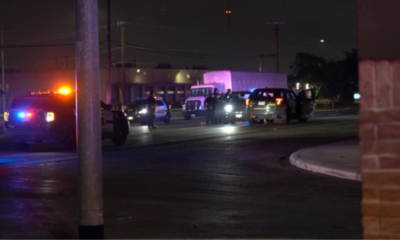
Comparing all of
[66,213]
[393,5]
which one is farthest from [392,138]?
[66,213]

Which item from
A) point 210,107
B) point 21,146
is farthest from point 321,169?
point 210,107

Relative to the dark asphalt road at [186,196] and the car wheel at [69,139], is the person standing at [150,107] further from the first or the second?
the dark asphalt road at [186,196]

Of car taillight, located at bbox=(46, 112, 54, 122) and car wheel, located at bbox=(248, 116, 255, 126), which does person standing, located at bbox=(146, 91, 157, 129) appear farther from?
car taillight, located at bbox=(46, 112, 54, 122)

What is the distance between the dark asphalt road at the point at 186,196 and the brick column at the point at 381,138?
524cm

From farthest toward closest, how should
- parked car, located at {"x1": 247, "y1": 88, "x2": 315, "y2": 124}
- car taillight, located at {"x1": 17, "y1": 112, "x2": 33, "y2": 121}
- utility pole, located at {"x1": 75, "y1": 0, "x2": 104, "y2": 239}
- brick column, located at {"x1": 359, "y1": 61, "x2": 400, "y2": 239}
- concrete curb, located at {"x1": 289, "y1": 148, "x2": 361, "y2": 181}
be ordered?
parked car, located at {"x1": 247, "y1": 88, "x2": 315, "y2": 124} → car taillight, located at {"x1": 17, "y1": 112, "x2": 33, "y2": 121} → concrete curb, located at {"x1": 289, "y1": 148, "x2": 361, "y2": 181} → utility pole, located at {"x1": 75, "y1": 0, "x2": 104, "y2": 239} → brick column, located at {"x1": 359, "y1": 61, "x2": 400, "y2": 239}

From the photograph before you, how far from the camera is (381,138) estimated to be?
265 cm

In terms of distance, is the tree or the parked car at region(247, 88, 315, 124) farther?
the tree

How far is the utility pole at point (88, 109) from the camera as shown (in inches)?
210

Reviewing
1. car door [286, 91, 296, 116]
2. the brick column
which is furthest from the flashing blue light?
the brick column

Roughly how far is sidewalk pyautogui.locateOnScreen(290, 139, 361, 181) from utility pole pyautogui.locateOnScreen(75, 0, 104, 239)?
8.37 meters

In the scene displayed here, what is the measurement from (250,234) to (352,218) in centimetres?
183

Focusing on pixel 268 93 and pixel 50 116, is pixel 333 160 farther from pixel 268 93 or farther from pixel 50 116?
pixel 268 93

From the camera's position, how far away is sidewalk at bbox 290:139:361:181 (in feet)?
44.0

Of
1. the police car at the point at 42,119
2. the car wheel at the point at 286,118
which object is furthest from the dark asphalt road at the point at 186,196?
the car wheel at the point at 286,118
